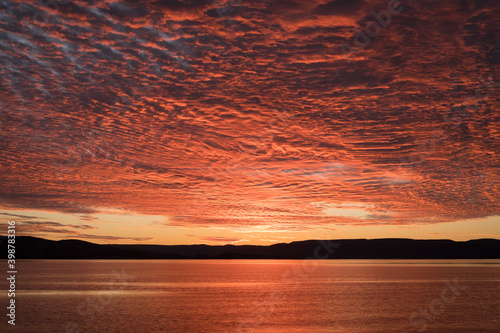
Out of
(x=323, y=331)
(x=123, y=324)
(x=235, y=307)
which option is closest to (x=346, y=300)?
(x=235, y=307)

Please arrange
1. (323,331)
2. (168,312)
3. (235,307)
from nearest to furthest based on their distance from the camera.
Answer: (323,331) < (168,312) < (235,307)

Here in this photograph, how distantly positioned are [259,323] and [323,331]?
862cm

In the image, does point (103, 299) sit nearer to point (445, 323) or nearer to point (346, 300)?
point (346, 300)

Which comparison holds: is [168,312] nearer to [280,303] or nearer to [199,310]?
[199,310]

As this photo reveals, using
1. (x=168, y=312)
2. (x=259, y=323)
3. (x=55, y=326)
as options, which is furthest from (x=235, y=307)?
(x=55, y=326)

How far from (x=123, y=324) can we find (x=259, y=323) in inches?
614

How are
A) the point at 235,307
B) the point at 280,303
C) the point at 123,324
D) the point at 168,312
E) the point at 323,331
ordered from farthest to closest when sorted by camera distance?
the point at 280,303 < the point at 235,307 < the point at 168,312 < the point at 123,324 < the point at 323,331

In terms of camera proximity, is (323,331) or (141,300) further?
(141,300)

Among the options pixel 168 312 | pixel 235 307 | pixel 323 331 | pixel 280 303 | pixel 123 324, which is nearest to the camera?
pixel 323 331

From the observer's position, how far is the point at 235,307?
7044 centimetres

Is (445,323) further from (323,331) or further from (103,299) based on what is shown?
(103,299)

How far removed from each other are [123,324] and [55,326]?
7230 millimetres

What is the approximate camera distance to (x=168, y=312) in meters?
62.9

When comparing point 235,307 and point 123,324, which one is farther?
point 235,307
